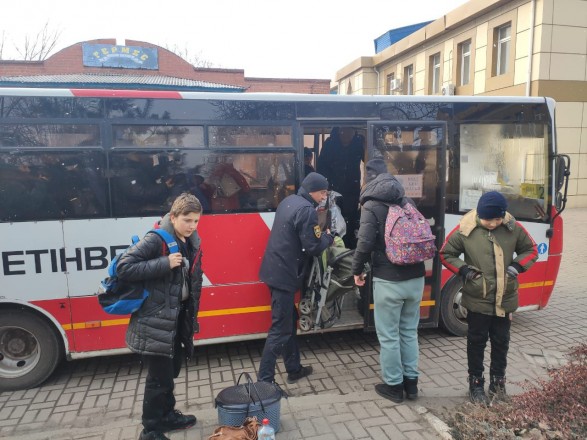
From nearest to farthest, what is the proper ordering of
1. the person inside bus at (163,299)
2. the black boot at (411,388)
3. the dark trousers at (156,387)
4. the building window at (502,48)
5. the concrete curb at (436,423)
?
1. the person inside bus at (163,299)
2. the dark trousers at (156,387)
3. the concrete curb at (436,423)
4. the black boot at (411,388)
5. the building window at (502,48)

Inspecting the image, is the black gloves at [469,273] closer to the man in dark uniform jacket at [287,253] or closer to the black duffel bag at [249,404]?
the man in dark uniform jacket at [287,253]

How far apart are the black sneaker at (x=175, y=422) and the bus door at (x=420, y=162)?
209 centimetres

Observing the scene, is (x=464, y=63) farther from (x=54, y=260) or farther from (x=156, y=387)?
Result: (x=156, y=387)

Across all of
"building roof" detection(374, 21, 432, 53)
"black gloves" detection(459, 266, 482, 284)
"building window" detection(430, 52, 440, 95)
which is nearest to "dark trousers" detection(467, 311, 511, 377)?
"black gloves" detection(459, 266, 482, 284)

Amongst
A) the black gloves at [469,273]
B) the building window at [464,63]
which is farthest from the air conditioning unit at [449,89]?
the black gloves at [469,273]

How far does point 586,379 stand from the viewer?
2.96 m

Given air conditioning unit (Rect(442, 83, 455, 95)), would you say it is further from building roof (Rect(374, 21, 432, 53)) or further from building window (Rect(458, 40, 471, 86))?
building roof (Rect(374, 21, 432, 53))

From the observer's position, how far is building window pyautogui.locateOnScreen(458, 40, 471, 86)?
57.4 feet

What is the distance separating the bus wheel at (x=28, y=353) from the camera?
3.99 meters

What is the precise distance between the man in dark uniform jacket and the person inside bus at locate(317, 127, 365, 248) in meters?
1.90

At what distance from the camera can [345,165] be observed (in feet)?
18.7

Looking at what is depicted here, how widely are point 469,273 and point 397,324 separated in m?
0.70

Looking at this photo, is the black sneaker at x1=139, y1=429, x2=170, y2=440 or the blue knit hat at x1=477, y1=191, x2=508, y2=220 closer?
the black sneaker at x1=139, y1=429, x2=170, y2=440

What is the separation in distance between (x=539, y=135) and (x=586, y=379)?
2935mm
